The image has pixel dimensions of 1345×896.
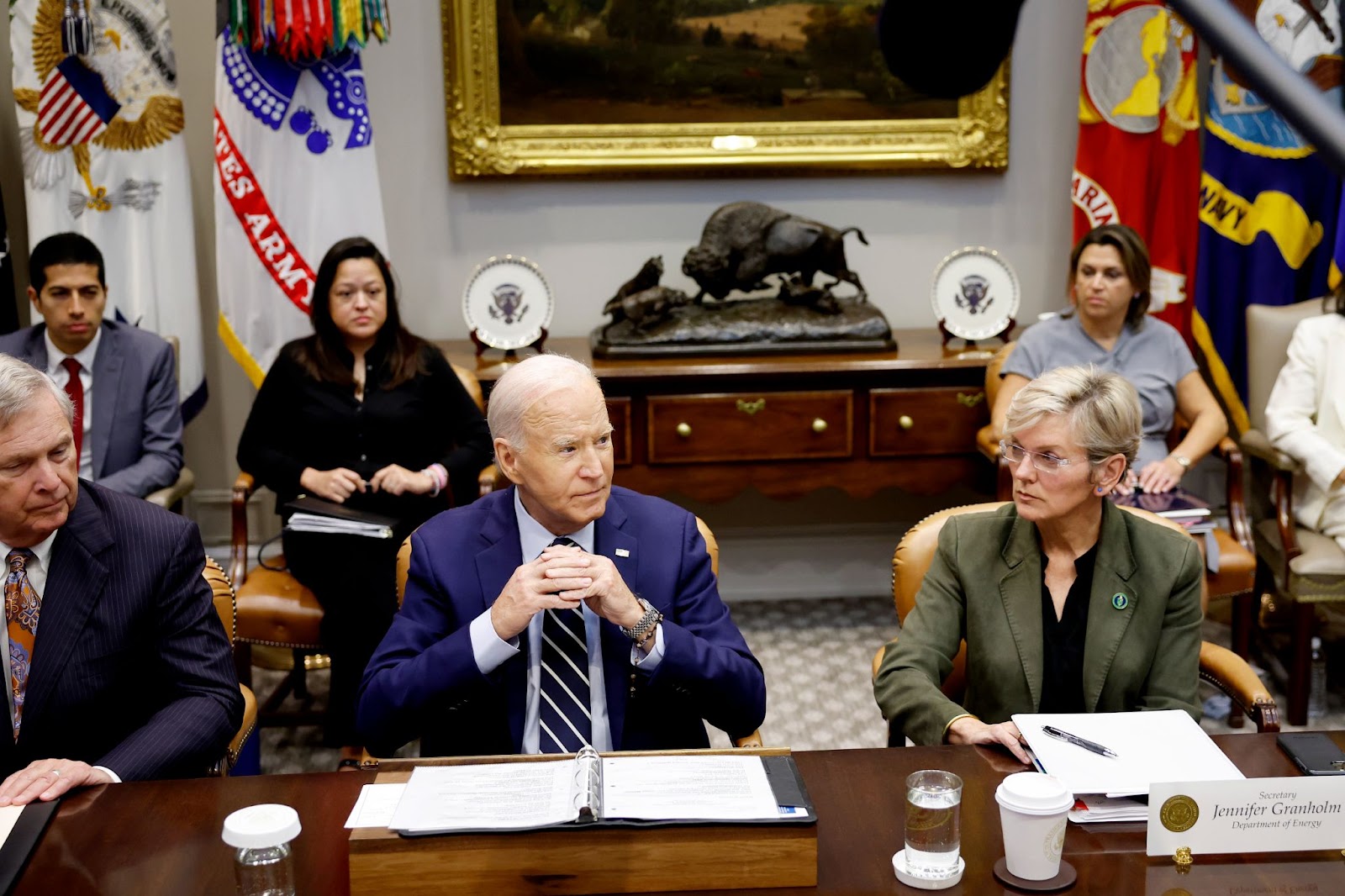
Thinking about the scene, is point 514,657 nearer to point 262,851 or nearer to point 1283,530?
point 262,851

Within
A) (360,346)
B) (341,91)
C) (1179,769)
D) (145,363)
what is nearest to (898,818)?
(1179,769)

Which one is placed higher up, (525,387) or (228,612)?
(525,387)

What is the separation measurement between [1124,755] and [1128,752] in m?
0.01

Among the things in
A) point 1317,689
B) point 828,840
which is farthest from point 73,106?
point 1317,689

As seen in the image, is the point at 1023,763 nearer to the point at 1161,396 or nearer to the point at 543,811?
the point at 543,811

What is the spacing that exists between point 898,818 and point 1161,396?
291 centimetres

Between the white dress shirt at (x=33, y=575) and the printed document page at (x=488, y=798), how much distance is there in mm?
807

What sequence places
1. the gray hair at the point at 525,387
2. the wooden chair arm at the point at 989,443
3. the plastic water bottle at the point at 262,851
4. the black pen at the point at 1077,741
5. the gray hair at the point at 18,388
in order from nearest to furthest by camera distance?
1. the plastic water bottle at the point at 262,851
2. the black pen at the point at 1077,741
3. the gray hair at the point at 18,388
4. the gray hair at the point at 525,387
5. the wooden chair arm at the point at 989,443

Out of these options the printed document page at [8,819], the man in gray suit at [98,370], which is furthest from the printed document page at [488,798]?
the man in gray suit at [98,370]

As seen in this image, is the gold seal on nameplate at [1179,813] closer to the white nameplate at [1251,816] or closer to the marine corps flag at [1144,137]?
the white nameplate at [1251,816]

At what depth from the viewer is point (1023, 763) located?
1.96m

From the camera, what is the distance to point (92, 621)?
85.6 inches

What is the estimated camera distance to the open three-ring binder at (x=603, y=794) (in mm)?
1622

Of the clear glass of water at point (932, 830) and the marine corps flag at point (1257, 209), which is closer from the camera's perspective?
the clear glass of water at point (932, 830)
